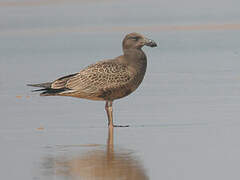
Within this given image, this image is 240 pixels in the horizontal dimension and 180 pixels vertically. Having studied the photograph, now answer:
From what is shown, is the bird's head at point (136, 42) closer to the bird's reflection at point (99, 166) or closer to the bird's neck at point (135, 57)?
the bird's neck at point (135, 57)

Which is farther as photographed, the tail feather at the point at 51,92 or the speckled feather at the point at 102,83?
the speckled feather at the point at 102,83

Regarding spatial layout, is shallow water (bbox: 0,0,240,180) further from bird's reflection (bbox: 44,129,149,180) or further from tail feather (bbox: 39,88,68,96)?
tail feather (bbox: 39,88,68,96)

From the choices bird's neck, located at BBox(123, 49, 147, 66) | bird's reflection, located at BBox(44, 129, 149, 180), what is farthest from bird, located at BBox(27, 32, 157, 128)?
bird's reflection, located at BBox(44, 129, 149, 180)

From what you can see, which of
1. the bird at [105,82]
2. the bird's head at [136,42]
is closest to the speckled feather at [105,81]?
the bird at [105,82]

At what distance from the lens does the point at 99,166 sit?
7832 mm

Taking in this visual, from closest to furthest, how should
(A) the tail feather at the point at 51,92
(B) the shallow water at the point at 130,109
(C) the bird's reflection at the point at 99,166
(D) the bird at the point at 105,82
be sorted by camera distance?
(C) the bird's reflection at the point at 99,166 → (B) the shallow water at the point at 130,109 → (A) the tail feather at the point at 51,92 → (D) the bird at the point at 105,82

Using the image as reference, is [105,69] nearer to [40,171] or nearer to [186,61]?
[40,171]

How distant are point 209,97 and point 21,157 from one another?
12.4 feet

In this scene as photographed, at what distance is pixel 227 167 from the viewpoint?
7.59 meters

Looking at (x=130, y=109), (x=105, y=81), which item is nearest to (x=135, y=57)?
(x=105, y=81)

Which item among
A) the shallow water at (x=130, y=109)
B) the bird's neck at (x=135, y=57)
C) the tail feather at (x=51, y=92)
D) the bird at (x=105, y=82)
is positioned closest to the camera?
the shallow water at (x=130, y=109)

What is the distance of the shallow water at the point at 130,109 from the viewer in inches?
309

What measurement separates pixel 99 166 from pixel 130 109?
315 centimetres

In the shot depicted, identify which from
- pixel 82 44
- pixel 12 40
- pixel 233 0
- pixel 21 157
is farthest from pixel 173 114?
pixel 233 0
